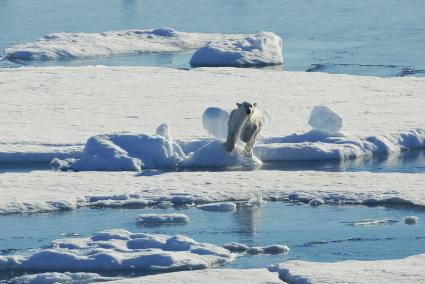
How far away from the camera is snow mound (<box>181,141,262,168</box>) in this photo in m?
14.4

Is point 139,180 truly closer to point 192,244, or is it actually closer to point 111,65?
point 192,244

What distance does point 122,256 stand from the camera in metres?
10.3

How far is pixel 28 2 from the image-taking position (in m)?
35.2

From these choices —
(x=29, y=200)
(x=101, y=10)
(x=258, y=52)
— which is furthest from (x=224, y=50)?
(x=29, y=200)

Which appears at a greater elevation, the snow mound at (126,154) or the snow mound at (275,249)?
the snow mound at (126,154)

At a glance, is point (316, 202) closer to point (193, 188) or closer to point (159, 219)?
point (193, 188)

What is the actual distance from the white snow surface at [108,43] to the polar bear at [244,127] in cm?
1120

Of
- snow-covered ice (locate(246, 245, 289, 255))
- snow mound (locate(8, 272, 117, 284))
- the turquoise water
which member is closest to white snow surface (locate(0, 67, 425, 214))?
the turquoise water

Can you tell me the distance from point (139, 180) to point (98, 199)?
0.96 meters

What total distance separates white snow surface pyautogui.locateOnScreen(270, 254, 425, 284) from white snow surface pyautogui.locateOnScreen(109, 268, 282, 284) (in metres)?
0.15

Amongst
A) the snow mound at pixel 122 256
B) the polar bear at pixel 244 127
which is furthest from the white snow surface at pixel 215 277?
the polar bear at pixel 244 127

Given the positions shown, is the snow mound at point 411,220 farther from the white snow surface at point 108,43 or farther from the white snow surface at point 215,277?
the white snow surface at point 108,43

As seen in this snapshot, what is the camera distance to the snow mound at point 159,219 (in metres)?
11.8

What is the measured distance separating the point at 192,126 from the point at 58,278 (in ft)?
22.1
